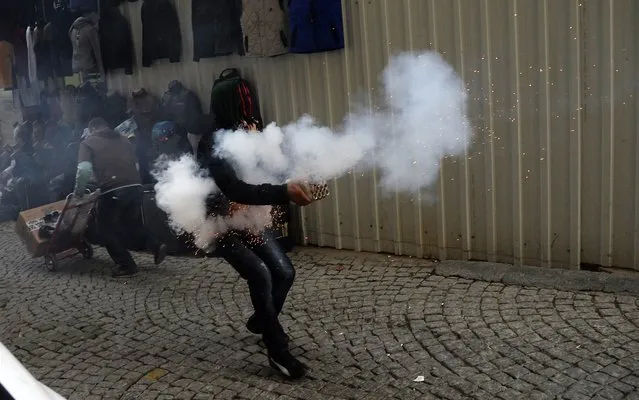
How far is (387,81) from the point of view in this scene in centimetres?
686

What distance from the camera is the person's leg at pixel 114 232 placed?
7.91 m

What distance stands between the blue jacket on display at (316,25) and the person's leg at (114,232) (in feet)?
9.48

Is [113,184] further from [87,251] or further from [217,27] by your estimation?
[217,27]

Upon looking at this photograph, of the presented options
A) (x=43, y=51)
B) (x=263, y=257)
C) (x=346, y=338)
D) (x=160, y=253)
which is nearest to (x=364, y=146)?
(x=263, y=257)

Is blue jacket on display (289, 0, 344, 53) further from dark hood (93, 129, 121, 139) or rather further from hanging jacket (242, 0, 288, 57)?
dark hood (93, 129, 121, 139)

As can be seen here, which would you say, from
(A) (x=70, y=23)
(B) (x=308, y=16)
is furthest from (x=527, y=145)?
(A) (x=70, y=23)

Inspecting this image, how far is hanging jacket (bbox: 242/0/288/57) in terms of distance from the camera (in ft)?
24.0

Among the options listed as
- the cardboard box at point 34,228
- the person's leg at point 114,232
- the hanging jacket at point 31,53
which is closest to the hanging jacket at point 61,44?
the hanging jacket at point 31,53

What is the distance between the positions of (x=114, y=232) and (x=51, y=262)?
106 cm

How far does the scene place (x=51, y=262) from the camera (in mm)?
8438

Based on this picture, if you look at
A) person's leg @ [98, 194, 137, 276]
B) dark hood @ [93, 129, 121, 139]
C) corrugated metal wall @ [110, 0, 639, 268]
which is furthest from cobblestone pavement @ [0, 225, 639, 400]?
dark hood @ [93, 129, 121, 139]

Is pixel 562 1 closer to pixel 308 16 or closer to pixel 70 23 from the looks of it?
pixel 308 16

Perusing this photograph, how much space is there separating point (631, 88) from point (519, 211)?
1.40m

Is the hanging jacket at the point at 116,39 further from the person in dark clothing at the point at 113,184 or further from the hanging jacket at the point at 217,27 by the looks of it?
the person in dark clothing at the point at 113,184
